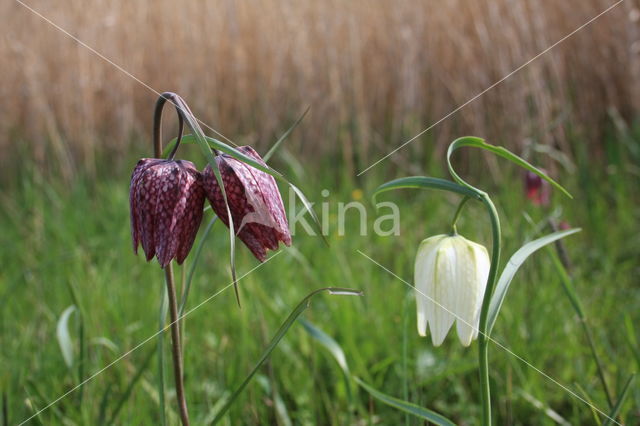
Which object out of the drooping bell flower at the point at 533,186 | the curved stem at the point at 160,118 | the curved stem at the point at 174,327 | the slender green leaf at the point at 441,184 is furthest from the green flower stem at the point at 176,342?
the drooping bell flower at the point at 533,186

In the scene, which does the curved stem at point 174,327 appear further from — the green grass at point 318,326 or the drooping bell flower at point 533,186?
the drooping bell flower at point 533,186

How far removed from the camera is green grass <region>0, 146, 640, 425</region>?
1443 millimetres

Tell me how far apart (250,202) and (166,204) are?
10cm

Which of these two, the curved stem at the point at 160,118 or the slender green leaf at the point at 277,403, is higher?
the curved stem at the point at 160,118

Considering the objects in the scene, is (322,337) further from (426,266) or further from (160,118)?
(160,118)

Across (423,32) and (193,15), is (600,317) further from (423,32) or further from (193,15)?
(193,15)

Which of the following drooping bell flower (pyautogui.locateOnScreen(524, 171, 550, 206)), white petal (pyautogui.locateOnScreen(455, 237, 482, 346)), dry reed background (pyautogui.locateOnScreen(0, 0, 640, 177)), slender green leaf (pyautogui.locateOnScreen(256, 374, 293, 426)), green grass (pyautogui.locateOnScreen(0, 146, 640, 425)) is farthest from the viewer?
dry reed background (pyautogui.locateOnScreen(0, 0, 640, 177))

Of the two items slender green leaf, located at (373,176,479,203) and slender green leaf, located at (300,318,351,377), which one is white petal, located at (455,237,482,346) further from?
slender green leaf, located at (300,318,351,377)

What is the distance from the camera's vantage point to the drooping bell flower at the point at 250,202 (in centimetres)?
85

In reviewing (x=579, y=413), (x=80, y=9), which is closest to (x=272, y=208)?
(x=579, y=413)

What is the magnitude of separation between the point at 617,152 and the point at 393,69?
1.07 meters

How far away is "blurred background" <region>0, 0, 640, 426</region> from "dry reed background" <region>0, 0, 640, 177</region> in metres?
0.01

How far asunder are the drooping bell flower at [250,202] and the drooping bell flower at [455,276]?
0.18m

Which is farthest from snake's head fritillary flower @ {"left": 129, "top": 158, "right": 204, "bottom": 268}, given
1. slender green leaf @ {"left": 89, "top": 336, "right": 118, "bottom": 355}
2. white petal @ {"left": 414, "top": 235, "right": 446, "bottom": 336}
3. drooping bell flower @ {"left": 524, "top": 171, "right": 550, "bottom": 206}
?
drooping bell flower @ {"left": 524, "top": 171, "right": 550, "bottom": 206}
